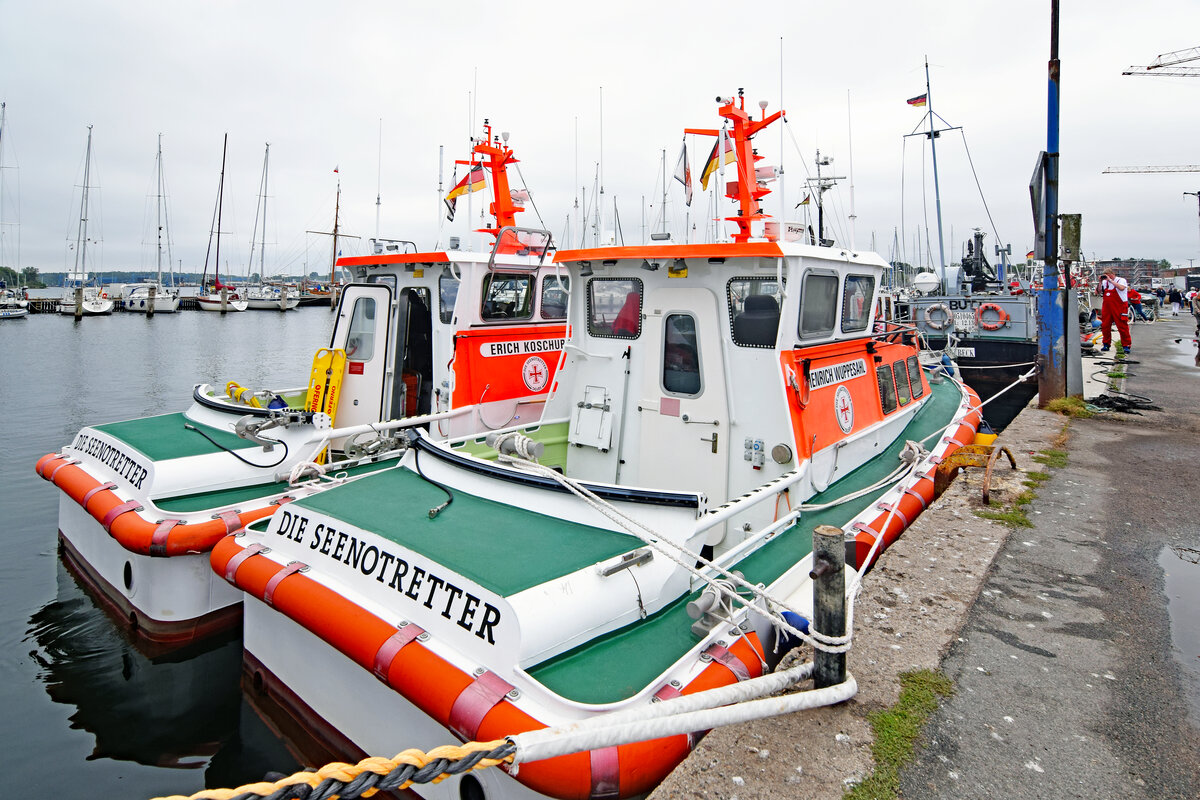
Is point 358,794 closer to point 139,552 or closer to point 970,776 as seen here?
point 970,776

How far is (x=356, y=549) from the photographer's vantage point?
3.49 meters

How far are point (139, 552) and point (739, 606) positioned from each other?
4.00m

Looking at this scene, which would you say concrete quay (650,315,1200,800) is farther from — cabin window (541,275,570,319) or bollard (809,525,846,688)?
cabin window (541,275,570,319)

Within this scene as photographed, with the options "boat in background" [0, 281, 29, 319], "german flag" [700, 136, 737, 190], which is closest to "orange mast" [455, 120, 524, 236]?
"german flag" [700, 136, 737, 190]

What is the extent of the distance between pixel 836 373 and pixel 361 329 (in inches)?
194

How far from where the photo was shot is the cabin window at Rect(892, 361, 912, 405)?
712 centimetres

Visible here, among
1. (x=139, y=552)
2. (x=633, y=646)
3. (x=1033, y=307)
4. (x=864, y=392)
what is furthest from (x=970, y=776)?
(x=1033, y=307)

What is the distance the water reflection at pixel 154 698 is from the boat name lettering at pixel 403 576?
130 cm

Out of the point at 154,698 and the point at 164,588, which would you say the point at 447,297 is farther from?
the point at 154,698

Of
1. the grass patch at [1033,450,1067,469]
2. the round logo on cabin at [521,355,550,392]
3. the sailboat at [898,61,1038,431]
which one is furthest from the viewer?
the sailboat at [898,61,1038,431]

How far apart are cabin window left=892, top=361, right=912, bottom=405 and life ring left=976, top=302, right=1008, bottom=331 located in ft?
36.4

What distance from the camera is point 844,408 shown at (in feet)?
18.0

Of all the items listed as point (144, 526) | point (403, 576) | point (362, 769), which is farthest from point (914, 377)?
point (144, 526)

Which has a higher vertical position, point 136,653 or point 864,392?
point 864,392
